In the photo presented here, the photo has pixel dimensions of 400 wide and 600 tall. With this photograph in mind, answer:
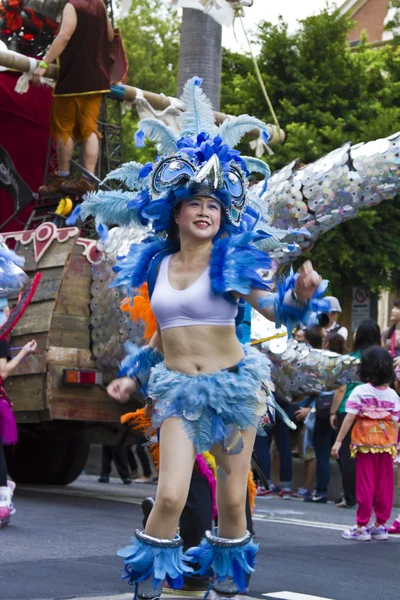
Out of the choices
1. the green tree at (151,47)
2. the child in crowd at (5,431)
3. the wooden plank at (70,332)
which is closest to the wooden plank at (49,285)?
the wooden plank at (70,332)

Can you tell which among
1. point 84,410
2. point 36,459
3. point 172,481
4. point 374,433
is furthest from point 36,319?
point 172,481

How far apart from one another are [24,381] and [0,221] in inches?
123

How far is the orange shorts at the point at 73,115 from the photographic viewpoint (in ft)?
32.5

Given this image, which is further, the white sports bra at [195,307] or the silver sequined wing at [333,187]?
the silver sequined wing at [333,187]

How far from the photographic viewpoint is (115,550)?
21.1 ft

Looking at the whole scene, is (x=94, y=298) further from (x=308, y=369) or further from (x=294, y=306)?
(x=294, y=306)

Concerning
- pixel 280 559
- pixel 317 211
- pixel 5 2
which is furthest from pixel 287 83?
pixel 280 559

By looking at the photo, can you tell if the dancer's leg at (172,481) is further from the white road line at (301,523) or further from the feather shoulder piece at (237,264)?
the white road line at (301,523)

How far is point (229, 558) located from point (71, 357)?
4.43m

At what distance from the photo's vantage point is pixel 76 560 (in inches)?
233

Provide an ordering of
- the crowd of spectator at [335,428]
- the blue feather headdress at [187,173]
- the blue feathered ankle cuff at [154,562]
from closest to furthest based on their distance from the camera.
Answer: the blue feathered ankle cuff at [154,562] → the blue feather headdress at [187,173] → the crowd of spectator at [335,428]

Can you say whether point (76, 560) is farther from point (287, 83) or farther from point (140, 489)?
point (287, 83)

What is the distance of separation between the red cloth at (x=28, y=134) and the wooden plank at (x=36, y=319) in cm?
227

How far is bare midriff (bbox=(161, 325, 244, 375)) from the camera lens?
14.8 ft
